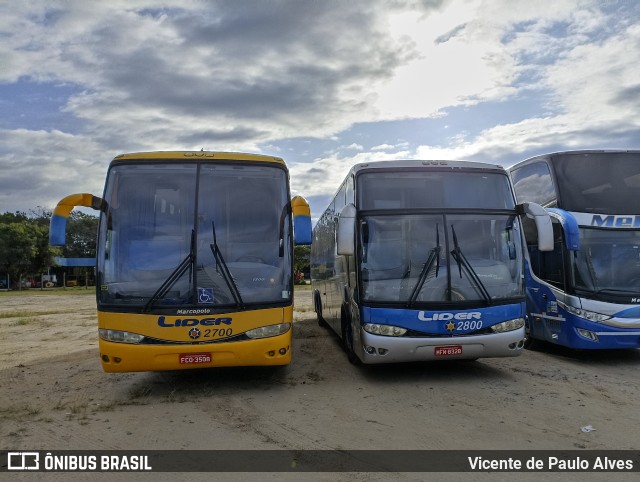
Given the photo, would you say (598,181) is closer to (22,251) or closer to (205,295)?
(205,295)

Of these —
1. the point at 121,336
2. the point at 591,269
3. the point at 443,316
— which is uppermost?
the point at 591,269

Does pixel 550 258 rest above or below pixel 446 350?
above

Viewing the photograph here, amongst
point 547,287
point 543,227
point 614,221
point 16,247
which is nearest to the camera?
point 543,227

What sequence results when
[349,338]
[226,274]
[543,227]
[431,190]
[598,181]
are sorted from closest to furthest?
[226,274] → [543,227] → [431,190] → [349,338] → [598,181]

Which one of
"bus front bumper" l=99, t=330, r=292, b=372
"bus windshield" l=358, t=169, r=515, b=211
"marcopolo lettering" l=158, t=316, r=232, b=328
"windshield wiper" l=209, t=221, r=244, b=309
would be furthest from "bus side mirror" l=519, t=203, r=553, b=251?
"marcopolo lettering" l=158, t=316, r=232, b=328

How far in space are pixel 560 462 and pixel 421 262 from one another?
3.79 meters

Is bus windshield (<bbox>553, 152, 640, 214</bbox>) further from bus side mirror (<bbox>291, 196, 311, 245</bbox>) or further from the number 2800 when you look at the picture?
bus side mirror (<bbox>291, 196, 311, 245</bbox>)

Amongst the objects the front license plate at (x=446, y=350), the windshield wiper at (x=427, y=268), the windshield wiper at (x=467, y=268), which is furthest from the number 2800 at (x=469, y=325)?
the windshield wiper at (x=427, y=268)

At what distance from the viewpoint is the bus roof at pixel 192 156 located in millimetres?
8141

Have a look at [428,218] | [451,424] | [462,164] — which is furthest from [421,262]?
[451,424]

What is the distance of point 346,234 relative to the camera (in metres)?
8.19

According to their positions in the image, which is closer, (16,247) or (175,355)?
(175,355)

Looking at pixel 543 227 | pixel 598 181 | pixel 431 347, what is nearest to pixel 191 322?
pixel 431 347

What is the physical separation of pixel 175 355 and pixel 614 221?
8030mm
